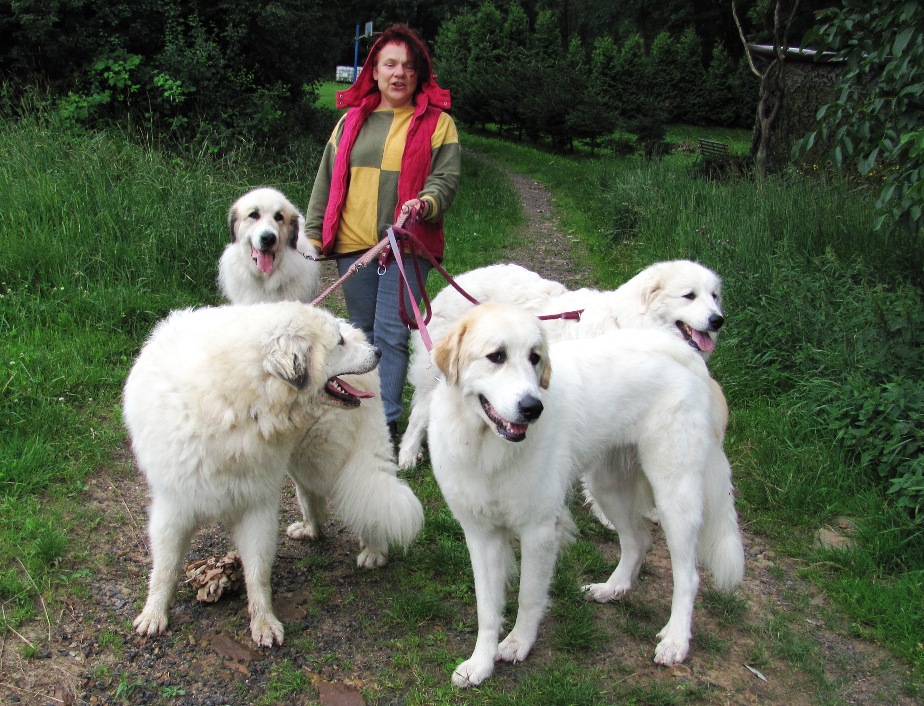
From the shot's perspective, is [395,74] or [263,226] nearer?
[395,74]

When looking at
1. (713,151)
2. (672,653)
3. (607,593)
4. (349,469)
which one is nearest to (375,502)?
(349,469)

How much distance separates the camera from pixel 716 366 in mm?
5988

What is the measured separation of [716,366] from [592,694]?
362cm

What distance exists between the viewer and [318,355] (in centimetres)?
312

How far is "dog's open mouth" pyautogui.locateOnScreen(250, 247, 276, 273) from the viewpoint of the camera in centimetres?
526

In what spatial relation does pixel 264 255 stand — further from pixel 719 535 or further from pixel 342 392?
pixel 719 535

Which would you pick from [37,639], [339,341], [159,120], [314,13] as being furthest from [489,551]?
[314,13]

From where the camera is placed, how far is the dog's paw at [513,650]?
313 cm

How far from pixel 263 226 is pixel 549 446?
3.12m

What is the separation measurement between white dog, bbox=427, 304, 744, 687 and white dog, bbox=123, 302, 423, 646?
1.63ft

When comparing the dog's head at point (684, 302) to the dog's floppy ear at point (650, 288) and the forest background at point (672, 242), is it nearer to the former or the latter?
the dog's floppy ear at point (650, 288)

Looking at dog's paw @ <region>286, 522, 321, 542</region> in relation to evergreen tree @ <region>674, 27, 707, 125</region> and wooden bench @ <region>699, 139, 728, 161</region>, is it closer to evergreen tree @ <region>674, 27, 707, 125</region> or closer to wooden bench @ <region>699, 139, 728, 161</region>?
wooden bench @ <region>699, 139, 728, 161</region>

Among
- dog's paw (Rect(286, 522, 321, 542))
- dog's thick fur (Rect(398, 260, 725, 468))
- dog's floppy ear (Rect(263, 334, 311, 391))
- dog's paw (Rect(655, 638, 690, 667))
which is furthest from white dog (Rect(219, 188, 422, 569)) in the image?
dog's paw (Rect(655, 638, 690, 667))

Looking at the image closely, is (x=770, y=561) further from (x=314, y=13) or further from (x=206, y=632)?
(x=314, y=13)
